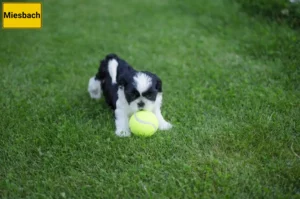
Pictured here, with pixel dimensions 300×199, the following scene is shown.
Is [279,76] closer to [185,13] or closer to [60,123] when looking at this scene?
[60,123]

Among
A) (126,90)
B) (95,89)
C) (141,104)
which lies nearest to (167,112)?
(141,104)

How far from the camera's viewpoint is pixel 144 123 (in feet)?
13.3

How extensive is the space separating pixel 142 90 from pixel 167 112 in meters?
0.99

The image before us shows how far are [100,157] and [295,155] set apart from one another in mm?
2163

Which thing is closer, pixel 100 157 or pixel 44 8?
pixel 100 157

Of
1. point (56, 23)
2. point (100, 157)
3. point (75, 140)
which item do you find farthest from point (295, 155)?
point (56, 23)

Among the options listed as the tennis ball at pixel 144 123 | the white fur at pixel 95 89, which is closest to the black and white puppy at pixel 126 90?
the white fur at pixel 95 89

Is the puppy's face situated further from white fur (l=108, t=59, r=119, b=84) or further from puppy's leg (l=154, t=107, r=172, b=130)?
white fur (l=108, t=59, r=119, b=84)

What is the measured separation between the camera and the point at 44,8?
975cm

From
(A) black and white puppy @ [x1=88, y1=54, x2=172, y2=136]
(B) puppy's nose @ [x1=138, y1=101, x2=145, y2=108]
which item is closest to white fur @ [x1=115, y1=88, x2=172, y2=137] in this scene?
(A) black and white puppy @ [x1=88, y1=54, x2=172, y2=136]

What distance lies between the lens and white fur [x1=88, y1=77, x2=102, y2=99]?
526 centimetres

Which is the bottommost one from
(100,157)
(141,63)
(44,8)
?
(100,157)

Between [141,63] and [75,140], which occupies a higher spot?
[141,63]

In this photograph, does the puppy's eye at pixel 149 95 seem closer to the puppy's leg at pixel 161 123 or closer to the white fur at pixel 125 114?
the white fur at pixel 125 114
